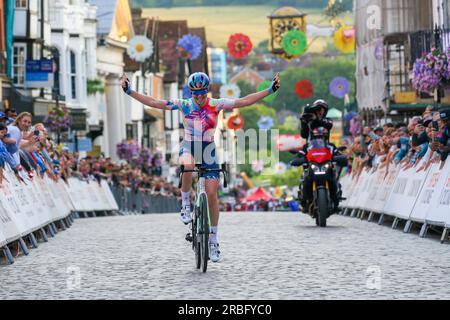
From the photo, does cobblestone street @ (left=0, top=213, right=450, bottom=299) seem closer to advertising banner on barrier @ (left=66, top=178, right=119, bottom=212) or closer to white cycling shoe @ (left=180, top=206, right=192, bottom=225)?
white cycling shoe @ (left=180, top=206, right=192, bottom=225)

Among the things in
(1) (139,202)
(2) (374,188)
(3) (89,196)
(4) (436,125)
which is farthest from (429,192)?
(1) (139,202)

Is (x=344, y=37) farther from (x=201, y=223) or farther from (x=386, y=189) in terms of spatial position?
(x=201, y=223)

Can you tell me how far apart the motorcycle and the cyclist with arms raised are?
8989 mm

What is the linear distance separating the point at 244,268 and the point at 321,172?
970 centimetres

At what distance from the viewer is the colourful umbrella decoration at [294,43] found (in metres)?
46.3

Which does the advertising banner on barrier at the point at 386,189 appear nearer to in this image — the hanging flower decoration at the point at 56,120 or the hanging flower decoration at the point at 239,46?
the hanging flower decoration at the point at 239,46

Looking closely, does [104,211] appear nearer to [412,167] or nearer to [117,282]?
[412,167]

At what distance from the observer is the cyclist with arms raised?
14977 millimetres

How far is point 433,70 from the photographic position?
104 ft

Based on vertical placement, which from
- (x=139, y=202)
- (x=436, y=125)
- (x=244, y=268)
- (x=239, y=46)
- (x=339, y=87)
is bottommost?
(x=139, y=202)

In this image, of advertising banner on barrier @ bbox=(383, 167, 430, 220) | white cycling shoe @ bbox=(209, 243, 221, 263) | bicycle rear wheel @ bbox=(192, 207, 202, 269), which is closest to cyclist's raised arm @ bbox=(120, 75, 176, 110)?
bicycle rear wheel @ bbox=(192, 207, 202, 269)

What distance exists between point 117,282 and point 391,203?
38.3 ft

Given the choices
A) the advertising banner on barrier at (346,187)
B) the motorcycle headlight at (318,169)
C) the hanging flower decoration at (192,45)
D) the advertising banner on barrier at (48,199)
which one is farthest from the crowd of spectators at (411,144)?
the hanging flower decoration at (192,45)

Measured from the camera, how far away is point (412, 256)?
16234mm
